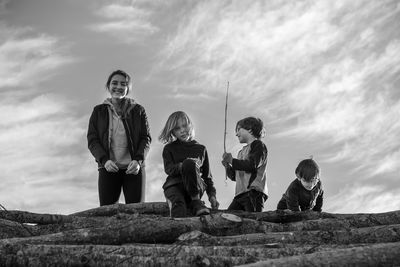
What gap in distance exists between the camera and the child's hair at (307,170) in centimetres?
1214

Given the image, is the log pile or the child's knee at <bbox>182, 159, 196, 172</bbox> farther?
the child's knee at <bbox>182, 159, 196, 172</bbox>

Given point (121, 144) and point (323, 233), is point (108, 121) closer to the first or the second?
→ point (121, 144)

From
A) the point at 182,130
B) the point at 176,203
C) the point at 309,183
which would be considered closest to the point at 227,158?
the point at 182,130

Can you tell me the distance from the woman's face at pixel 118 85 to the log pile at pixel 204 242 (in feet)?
9.02

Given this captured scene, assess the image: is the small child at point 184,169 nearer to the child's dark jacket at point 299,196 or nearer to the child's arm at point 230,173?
the child's arm at point 230,173

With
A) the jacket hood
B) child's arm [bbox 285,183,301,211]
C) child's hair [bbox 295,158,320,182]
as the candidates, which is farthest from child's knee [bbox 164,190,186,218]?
child's hair [bbox 295,158,320,182]

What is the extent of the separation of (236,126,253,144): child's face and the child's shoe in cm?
237

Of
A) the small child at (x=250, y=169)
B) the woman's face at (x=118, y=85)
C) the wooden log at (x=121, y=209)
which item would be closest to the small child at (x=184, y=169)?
the small child at (x=250, y=169)

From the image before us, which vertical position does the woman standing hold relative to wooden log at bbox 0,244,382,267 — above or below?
above

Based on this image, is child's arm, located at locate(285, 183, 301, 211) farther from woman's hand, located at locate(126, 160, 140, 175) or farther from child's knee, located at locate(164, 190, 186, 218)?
woman's hand, located at locate(126, 160, 140, 175)

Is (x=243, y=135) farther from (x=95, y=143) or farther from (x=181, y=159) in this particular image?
(x=95, y=143)

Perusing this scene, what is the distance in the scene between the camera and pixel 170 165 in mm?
10320

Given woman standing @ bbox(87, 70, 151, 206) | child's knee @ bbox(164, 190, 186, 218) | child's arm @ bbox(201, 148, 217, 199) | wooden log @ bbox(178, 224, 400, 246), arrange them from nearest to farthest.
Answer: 1. wooden log @ bbox(178, 224, 400, 246)
2. child's knee @ bbox(164, 190, 186, 218)
3. child's arm @ bbox(201, 148, 217, 199)
4. woman standing @ bbox(87, 70, 151, 206)

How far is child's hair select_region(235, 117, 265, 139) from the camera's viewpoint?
461 inches
